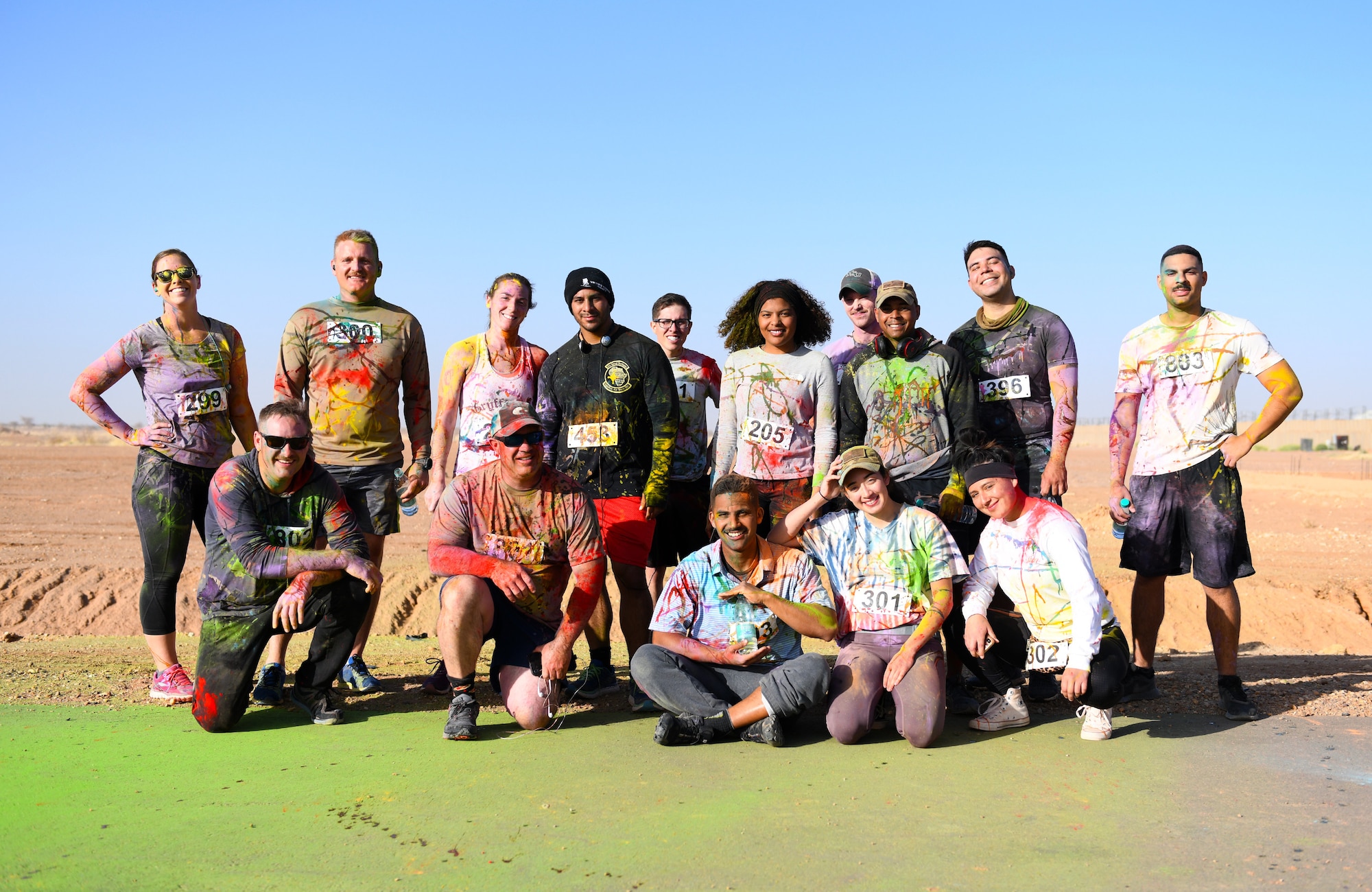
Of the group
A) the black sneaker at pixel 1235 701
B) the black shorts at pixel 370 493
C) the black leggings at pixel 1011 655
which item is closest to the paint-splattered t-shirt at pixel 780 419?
the black leggings at pixel 1011 655

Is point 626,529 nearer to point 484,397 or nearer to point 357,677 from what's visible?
point 484,397

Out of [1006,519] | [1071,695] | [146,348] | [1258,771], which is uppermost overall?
[146,348]

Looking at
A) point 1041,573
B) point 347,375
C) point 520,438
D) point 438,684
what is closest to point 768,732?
point 1041,573

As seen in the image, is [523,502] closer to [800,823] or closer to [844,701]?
[844,701]

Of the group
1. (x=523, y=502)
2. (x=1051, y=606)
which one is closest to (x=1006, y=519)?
(x=1051, y=606)

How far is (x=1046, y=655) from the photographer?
15.7 feet

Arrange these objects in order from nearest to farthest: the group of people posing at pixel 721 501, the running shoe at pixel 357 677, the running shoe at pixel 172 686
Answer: the group of people posing at pixel 721 501
the running shoe at pixel 172 686
the running shoe at pixel 357 677

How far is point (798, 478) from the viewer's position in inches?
213

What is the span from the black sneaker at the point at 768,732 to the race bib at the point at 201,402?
11.5 ft

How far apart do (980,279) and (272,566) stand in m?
4.03

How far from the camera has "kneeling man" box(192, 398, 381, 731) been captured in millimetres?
4957

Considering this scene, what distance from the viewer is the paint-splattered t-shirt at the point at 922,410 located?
5277 millimetres

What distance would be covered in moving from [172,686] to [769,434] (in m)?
3.62

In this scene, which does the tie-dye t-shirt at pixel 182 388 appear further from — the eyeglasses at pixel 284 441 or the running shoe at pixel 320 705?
the running shoe at pixel 320 705
